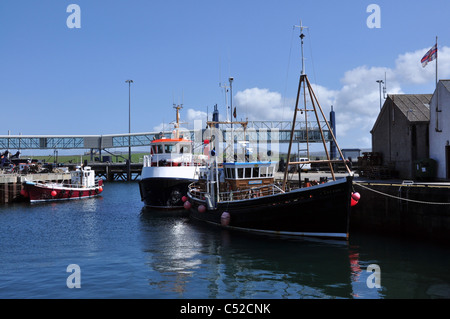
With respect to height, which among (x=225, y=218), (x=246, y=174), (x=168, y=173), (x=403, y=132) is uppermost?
(x=403, y=132)

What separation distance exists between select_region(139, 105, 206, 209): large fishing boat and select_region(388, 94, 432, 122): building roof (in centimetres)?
2071

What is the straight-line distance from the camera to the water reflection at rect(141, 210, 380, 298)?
13266 millimetres

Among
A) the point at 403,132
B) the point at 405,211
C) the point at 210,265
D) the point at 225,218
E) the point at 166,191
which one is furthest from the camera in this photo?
the point at 166,191

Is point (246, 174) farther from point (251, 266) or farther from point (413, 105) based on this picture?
point (413, 105)

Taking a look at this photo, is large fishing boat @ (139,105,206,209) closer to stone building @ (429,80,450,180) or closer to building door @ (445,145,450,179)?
stone building @ (429,80,450,180)

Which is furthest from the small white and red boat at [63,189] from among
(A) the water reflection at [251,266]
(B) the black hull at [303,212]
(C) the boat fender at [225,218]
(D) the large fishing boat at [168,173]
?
(B) the black hull at [303,212]

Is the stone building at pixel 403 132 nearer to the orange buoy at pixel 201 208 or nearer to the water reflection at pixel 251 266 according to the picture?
the water reflection at pixel 251 266

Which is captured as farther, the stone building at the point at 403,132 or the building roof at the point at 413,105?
the building roof at the point at 413,105

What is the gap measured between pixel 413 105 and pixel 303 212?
20.3m

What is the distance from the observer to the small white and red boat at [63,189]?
43344mm

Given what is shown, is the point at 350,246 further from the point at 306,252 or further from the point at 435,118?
the point at 435,118

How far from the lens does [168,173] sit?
119 ft

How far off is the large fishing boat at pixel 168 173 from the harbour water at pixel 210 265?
10275 mm

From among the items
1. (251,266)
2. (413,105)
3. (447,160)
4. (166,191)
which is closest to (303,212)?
(251,266)
